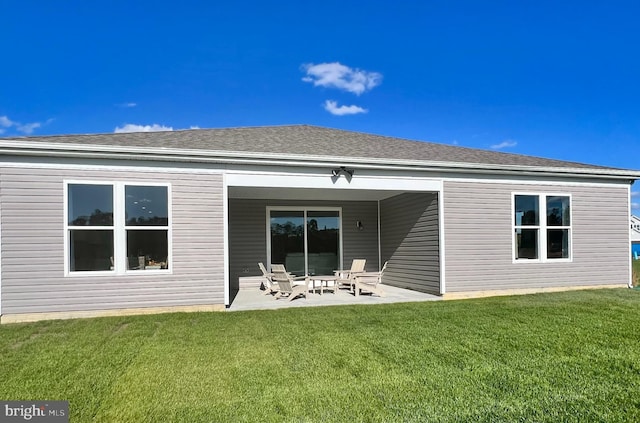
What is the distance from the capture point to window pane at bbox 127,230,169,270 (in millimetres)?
7559

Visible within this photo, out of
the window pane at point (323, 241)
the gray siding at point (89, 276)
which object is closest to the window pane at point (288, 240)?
the window pane at point (323, 241)

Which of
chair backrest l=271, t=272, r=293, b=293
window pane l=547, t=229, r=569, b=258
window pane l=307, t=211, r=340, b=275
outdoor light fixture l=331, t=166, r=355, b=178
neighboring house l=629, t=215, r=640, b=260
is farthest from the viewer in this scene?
neighboring house l=629, t=215, r=640, b=260

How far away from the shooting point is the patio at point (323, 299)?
8.61m

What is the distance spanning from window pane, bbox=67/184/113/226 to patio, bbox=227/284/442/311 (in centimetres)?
290

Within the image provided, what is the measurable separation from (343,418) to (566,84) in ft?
62.7

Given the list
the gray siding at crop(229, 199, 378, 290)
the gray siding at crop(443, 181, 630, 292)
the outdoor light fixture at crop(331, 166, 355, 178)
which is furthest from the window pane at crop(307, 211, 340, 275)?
the gray siding at crop(443, 181, 630, 292)

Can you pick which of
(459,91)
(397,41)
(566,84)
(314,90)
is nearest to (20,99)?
(314,90)

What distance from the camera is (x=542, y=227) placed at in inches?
391

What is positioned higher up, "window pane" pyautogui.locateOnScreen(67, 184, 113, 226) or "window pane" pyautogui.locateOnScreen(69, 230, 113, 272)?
"window pane" pyautogui.locateOnScreen(67, 184, 113, 226)

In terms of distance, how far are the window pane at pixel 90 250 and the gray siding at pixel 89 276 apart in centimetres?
17

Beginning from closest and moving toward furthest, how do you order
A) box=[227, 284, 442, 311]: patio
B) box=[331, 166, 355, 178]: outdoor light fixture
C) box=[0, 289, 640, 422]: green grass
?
box=[0, 289, 640, 422]: green grass → box=[227, 284, 442, 311]: patio → box=[331, 166, 355, 178]: outdoor light fixture

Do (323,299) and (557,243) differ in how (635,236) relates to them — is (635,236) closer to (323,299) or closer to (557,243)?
(557,243)

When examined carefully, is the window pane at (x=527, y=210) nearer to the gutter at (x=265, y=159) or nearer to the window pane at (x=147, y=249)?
the gutter at (x=265, y=159)

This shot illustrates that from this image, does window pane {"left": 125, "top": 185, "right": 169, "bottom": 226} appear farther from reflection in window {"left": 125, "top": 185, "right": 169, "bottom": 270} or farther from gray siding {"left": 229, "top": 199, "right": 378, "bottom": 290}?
gray siding {"left": 229, "top": 199, "right": 378, "bottom": 290}
